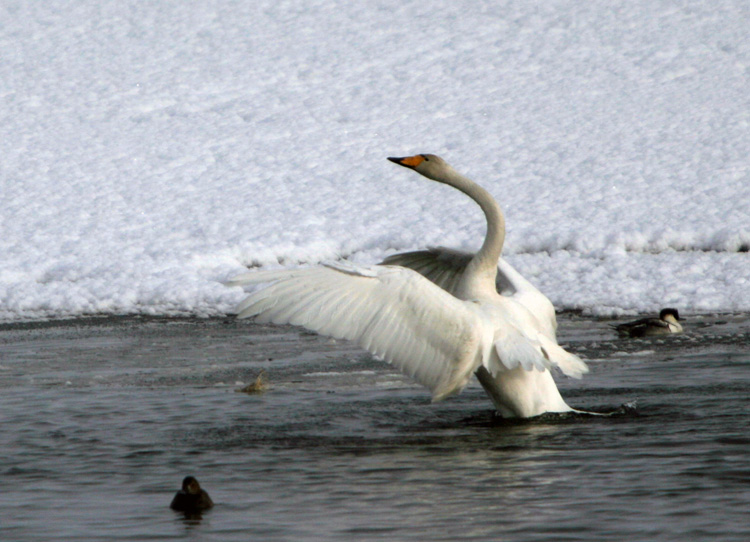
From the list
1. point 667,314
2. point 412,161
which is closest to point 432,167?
point 412,161

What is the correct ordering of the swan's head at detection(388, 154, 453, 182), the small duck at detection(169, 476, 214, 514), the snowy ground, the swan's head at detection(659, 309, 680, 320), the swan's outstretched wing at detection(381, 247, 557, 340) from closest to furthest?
the small duck at detection(169, 476, 214, 514)
the swan's head at detection(388, 154, 453, 182)
the swan's outstretched wing at detection(381, 247, 557, 340)
the swan's head at detection(659, 309, 680, 320)
the snowy ground

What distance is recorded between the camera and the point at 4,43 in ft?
74.6

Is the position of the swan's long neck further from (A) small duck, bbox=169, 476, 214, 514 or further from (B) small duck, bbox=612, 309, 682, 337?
(B) small duck, bbox=612, 309, 682, 337

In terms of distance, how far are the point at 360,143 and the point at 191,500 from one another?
1339 centimetres

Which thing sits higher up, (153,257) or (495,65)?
(495,65)

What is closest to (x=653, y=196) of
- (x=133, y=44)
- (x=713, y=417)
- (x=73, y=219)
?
(x=73, y=219)

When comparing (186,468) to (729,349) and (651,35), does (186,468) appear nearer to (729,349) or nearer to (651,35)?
(729,349)

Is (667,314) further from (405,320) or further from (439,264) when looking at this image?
(405,320)

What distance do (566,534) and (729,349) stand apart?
473 centimetres

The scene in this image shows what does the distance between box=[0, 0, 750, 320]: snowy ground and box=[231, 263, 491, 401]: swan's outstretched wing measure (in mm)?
4983

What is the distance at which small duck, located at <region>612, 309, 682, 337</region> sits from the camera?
9.30 metres

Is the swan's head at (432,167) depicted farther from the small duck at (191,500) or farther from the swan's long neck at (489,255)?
the small duck at (191,500)

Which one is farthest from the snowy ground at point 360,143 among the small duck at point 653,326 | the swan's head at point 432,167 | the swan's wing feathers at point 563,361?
the swan's wing feathers at point 563,361

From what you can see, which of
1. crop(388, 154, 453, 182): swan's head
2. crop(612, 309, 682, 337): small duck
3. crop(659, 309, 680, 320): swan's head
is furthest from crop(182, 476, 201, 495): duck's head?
crop(659, 309, 680, 320): swan's head
